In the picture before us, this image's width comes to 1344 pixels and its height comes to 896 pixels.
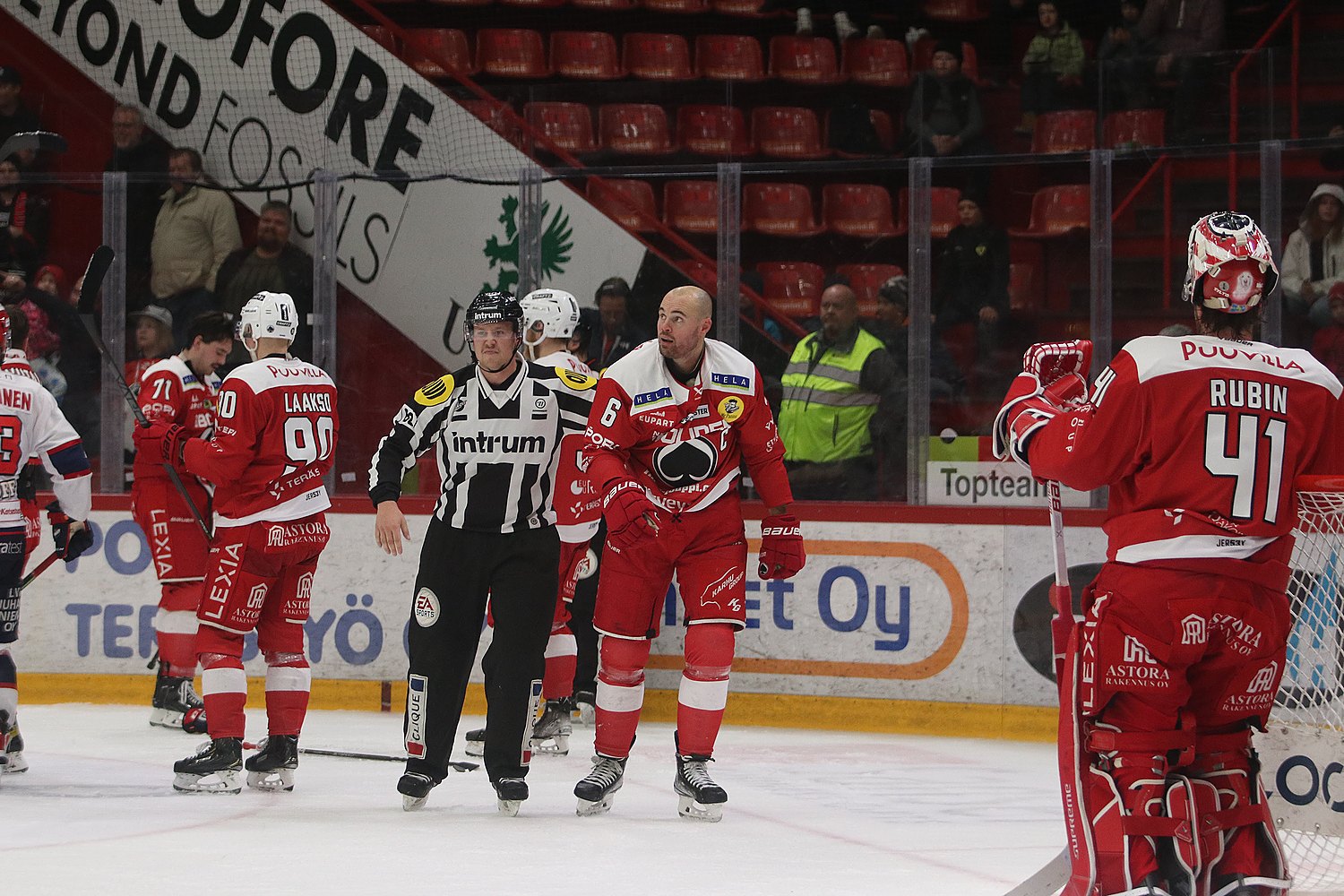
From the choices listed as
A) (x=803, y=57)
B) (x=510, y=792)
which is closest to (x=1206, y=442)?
(x=510, y=792)

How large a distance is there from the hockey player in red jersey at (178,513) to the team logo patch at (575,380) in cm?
199

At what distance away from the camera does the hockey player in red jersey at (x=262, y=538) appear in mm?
5441

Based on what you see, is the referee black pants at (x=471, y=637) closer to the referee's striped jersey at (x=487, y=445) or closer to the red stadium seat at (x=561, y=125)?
the referee's striped jersey at (x=487, y=445)

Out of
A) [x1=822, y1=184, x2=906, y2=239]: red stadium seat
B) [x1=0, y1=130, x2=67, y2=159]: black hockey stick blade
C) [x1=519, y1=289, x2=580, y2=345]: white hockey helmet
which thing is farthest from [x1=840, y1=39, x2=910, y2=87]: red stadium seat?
[x1=0, y1=130, x2=67, y2=159]: black hockey stick blade

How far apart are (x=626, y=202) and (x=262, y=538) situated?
Answer: 2.87 meters

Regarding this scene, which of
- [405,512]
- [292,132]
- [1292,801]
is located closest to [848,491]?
[405,512]

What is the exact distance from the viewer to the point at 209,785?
5.50 m

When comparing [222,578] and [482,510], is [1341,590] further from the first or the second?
[222,578]

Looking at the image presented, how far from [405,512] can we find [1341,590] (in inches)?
194

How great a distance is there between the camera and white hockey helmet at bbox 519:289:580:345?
6582 mm

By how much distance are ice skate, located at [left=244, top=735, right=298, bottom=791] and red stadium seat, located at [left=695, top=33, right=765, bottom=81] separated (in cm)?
617

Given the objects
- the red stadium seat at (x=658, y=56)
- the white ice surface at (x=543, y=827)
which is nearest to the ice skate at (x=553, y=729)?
the white ice surface at (x=543, y=827)

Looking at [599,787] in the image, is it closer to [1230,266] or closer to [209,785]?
[209,785]

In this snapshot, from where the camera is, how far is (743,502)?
24.7ft
